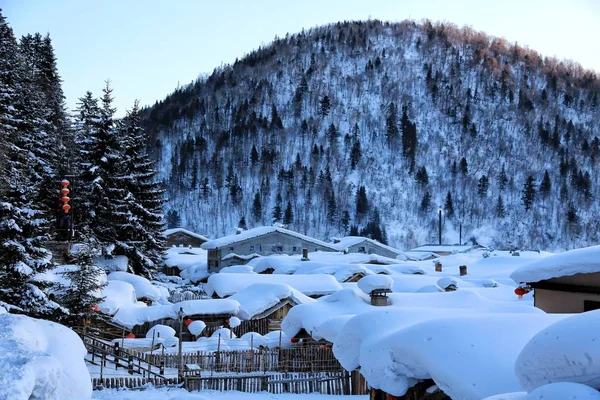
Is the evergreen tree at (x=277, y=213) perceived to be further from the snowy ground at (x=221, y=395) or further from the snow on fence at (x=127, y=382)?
the snowy ground at (x=221, y=395)

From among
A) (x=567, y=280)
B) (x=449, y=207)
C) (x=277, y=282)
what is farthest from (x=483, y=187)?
(x=567, y=280)

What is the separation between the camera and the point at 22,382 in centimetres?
697

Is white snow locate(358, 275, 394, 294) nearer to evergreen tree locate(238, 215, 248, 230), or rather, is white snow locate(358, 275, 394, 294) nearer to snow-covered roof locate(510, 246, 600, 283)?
snow-covered roof locate(510, 246, 600, 283)

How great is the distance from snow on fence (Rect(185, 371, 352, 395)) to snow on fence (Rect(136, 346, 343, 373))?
4.01 feet

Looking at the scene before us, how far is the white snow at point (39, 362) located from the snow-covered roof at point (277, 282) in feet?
83.5

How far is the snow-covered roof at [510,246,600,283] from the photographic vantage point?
11477 millimetres

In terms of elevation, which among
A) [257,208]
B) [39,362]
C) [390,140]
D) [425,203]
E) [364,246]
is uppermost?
[390,140]

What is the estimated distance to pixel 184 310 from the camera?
28.8m

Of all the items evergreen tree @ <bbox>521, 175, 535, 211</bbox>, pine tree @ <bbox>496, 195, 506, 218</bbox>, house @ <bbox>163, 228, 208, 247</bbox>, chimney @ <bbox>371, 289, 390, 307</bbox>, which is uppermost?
evergreen tree @ <bbox>521, 175, 535, 211</bbox>

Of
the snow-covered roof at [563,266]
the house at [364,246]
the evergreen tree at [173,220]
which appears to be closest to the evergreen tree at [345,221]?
the evergreen tree at [173,220]

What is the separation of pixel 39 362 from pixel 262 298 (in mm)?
23337

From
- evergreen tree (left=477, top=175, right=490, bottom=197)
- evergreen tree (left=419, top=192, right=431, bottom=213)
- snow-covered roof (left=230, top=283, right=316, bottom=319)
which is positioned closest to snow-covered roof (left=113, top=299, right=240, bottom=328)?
snow-covered roof (left=230, top=283, right=316, bottom=319)

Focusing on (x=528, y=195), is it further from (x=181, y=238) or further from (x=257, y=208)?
(x=181, y=238)

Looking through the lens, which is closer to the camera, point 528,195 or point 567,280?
point 567,280
